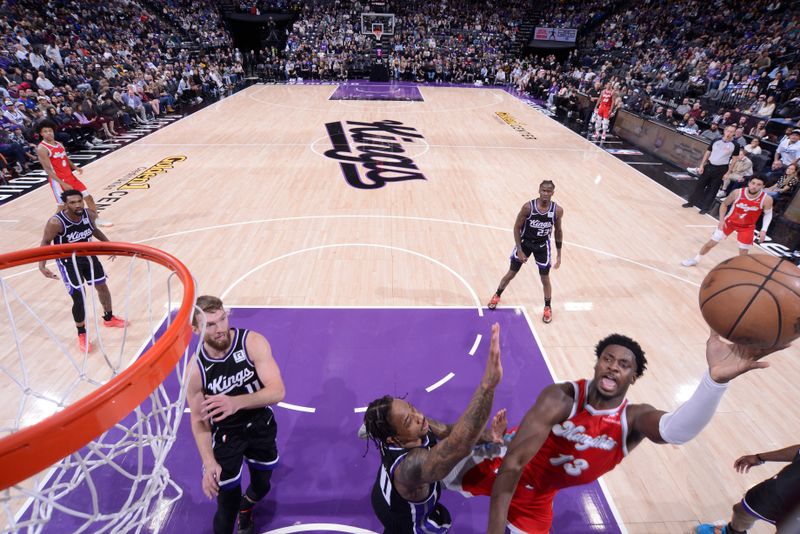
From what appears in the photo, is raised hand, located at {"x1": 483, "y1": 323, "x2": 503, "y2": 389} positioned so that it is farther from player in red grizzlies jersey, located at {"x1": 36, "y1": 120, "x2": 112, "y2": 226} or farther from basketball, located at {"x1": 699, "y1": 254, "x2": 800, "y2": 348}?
player in red grizzlies jersey, located at {"x1": 36, "y1": 120, "x2": 112, "y2": 226}

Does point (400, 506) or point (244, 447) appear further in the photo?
point (244, 447)

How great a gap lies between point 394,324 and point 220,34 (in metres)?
27.4

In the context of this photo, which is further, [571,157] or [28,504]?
[571,157]

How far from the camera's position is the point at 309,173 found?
1002 cm

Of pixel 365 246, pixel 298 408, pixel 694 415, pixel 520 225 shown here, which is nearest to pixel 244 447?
pixel 298 408

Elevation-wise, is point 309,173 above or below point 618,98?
below

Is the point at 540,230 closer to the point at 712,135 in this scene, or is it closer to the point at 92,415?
the point at 92,415

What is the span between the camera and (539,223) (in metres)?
4.88

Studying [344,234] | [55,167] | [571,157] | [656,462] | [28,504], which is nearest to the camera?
[28,504]

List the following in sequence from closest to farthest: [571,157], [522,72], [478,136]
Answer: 1. [571,157]
2. [478,136]
3. [522,72]

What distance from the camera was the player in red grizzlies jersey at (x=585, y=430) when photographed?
6.21 feet

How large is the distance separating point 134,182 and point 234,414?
8450 millimetres

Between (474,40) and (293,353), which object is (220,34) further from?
(293,353)

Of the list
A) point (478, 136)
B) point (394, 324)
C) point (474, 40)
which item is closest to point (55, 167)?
point (394, 324)
